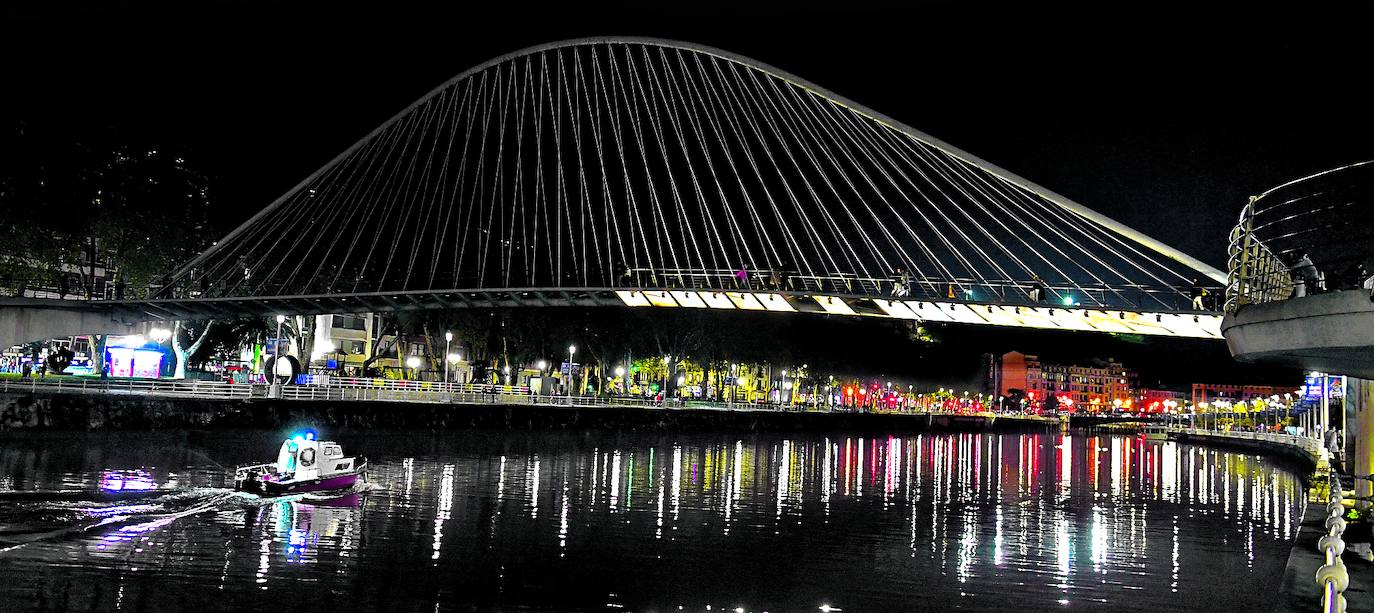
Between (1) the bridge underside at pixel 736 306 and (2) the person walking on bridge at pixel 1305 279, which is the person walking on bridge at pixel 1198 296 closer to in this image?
(1) the bridge underside at pixel 736 306

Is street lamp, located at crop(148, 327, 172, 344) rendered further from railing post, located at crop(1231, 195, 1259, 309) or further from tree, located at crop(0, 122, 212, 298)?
railing post, located at crop(1231, 195, 1259, 309)

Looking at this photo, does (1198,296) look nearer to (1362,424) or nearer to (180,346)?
(1362,424)

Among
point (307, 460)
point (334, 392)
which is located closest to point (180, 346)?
point (334, 392)

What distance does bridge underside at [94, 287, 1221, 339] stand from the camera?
41.3m

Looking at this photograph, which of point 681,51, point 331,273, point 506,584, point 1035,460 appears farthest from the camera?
point 331,273

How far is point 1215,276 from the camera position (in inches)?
1378

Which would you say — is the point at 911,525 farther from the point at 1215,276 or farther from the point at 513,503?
the point at 1215,276

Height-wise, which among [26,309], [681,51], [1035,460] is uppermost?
[681,51]

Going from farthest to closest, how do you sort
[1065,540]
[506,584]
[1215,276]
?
[1215,276] → [1065,540] → [506,584]

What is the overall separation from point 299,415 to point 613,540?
1584 inches

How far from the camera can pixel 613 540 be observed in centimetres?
2434

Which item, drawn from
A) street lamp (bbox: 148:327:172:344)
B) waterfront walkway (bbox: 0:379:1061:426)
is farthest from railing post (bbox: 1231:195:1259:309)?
street lamp (bbox: 148:327:172:344)

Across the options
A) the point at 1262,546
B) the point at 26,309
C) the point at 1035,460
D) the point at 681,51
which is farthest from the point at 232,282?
the point at 1262,546

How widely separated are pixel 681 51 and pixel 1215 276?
29307 millimetres
